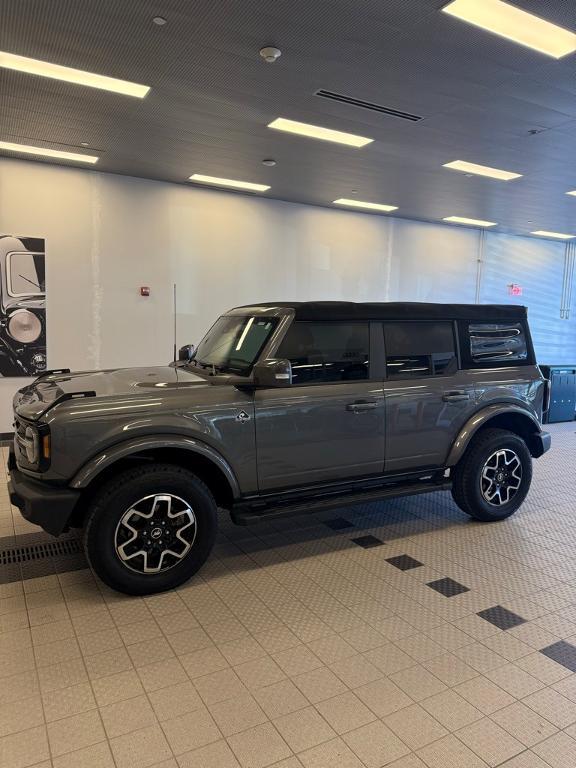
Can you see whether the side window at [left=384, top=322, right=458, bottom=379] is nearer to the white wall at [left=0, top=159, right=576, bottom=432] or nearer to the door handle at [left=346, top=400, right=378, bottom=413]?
the door handle at [left=346, top=400, right=378, bottom=413]

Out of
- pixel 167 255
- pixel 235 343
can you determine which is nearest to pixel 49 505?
pixel 235 343

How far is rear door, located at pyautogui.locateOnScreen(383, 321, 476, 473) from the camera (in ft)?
12.1

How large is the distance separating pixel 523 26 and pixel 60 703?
4363mm

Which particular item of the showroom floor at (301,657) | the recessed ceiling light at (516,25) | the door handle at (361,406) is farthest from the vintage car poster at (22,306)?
the recessed ceiling light at (516,25)

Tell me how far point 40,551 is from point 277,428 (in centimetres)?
179

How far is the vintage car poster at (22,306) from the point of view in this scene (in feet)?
20.6

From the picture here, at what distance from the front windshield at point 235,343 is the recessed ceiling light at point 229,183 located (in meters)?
3.52

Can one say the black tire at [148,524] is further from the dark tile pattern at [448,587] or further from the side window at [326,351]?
the dark tile pattern at [448,587]

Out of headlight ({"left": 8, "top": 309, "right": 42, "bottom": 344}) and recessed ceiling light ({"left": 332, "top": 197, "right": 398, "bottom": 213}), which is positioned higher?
recessed ceiling light ({"left": 332, "top": 197, "right": 398, "bottom": 213})

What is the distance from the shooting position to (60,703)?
2125 millimetres

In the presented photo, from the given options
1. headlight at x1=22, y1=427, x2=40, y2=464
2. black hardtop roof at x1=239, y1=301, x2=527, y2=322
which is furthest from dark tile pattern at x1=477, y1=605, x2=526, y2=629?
headlight at x1=22, y1=427, x2=40, y2=464

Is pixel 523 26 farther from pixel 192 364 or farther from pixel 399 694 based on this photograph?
pixel 399 694

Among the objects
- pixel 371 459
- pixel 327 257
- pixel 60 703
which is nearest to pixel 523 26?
pixel 371 459

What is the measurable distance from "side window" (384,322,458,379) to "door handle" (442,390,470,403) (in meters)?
0.16
